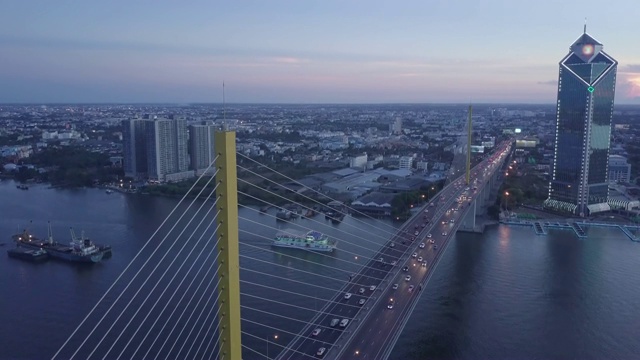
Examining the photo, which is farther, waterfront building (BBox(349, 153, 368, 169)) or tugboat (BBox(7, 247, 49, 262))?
waterfront building (BBox(349, 153, 368, 169))

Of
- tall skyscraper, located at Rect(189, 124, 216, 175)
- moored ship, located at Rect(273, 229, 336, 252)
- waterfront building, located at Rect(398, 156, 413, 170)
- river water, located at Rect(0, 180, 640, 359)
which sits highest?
tall skyscraper, located at Rect(189, 124, 216, 175)

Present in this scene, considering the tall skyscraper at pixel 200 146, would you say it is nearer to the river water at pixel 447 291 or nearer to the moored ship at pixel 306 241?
the river water at pixel 447 291

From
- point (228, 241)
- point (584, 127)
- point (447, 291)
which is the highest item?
point (584, 127)

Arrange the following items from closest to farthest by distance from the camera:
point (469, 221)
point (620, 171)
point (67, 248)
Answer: point (67, 248), point (469, 221), point (620, 171)

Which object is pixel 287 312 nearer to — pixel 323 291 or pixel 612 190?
pixel 323 291

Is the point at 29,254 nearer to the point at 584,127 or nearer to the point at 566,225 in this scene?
the point at 566,225

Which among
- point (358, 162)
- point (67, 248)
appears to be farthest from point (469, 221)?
point (358, 162)

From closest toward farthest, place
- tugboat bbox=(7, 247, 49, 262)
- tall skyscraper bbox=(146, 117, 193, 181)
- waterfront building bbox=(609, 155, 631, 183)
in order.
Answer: tugboat bbox=(7, 247, 49, 262)
waterfront building bbox=(609, 155, 631, 183)
tall skyscraper bbox=(146, 117, 193, 181)

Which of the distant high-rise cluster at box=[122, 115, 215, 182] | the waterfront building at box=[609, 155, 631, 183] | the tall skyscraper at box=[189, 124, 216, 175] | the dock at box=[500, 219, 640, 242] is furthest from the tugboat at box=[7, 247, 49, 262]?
the waterfront building at box=[609, 155, 631, 183]

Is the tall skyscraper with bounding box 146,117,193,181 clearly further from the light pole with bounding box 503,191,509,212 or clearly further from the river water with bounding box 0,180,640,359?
the light pole with bounding box 503,191,509,212
